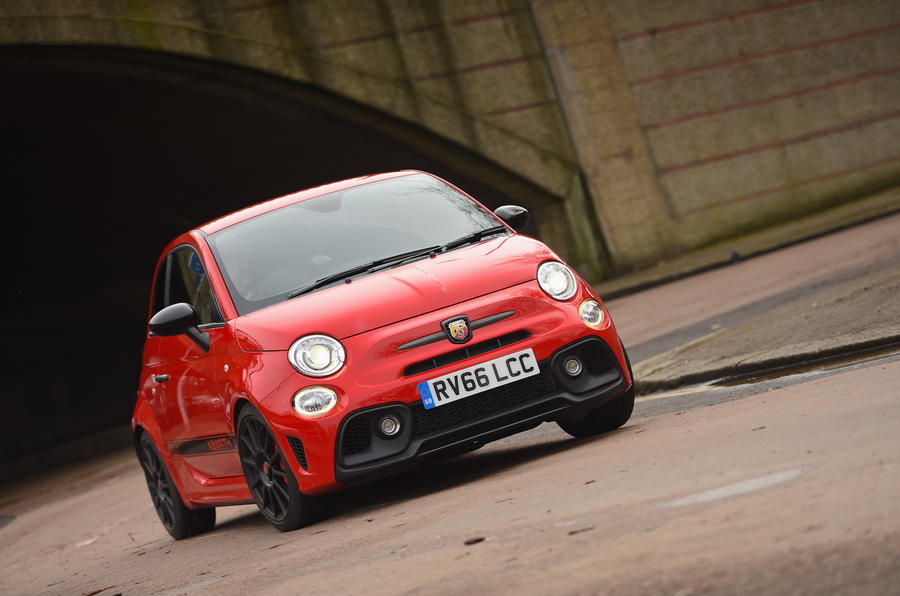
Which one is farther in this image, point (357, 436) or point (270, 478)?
point (270, 478)

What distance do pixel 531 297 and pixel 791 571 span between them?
332 cm

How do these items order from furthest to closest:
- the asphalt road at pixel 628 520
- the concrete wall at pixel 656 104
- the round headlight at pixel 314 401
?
the concrete wall at pixel 656 104 → the round headlight at pixel 314 401 → the asphalt road at pixel 628 520

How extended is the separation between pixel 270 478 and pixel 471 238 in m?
1.62

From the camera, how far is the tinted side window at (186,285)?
7.42 metres

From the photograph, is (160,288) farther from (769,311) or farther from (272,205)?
(769,311)

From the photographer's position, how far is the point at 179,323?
23.9 ft

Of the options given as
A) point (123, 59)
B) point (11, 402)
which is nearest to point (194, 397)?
point (123, 59)

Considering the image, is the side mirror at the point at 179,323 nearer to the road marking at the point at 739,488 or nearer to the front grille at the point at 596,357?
the front grille at the point at 596,357

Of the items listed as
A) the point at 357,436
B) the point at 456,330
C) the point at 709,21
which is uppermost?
the point at 709,21

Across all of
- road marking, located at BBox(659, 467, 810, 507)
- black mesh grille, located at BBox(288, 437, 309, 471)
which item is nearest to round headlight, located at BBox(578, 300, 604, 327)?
black mesh grille, located at BBox(288, 437, 309, 471)

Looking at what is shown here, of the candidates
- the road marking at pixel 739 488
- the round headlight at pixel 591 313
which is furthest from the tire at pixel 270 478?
the road marking at pixel 739 488

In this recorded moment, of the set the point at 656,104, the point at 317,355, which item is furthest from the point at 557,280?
the point at 656,104

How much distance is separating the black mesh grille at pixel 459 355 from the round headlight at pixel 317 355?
32cm

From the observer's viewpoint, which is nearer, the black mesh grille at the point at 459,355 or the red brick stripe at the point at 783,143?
the black mesh grille at the point at 459,355
